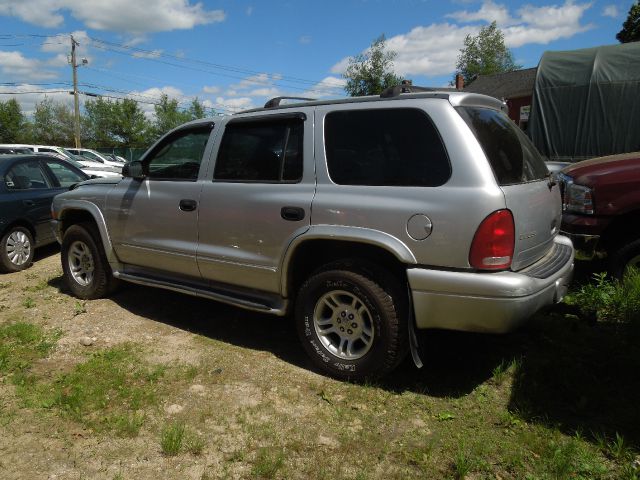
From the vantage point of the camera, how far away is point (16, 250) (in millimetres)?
6777

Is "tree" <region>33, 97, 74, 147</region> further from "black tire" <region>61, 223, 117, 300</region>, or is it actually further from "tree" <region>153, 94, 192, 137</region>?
"black tire" <region>61, 223, 117, 300</region>

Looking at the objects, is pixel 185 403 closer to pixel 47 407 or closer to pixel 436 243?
pixel 47 407

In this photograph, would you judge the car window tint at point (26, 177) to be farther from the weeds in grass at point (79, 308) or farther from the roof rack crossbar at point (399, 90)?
the roof rack crossbar at point (399, 90)

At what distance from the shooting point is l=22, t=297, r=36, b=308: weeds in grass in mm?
5211

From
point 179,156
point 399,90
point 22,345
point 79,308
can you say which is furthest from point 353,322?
point 79,308

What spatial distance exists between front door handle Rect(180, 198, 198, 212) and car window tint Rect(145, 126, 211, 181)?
0.20m

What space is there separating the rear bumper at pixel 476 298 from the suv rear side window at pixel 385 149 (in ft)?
1.89

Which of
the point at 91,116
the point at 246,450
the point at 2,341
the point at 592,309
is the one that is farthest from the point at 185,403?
the point at 91,116

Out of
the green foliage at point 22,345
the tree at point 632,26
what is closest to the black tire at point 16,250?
the green foliage at point 22,345

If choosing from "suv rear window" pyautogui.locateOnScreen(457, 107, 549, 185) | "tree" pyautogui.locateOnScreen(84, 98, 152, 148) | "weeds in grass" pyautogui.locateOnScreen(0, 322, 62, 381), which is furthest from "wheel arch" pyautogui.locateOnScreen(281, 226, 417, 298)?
"tree" pyautogui.locateOnScreen(84, 98, 152, 148)

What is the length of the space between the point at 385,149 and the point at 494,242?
90 centimetres

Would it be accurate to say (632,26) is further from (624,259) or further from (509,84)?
(624,259)

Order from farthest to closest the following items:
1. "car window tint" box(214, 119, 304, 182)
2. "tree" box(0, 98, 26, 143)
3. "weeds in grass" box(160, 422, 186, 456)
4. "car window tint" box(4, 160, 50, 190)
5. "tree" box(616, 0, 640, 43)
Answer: "tree" box(0, 98, 26, 143) → "tree" box(616, 0, 640, 43) → "car window tint" box(4, 160, 50, 190) → "car window tint" box(214, 119, 304, 182) → "weeds in grass" box(160, 422, 186, 456)

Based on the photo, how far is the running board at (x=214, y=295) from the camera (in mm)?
3736
